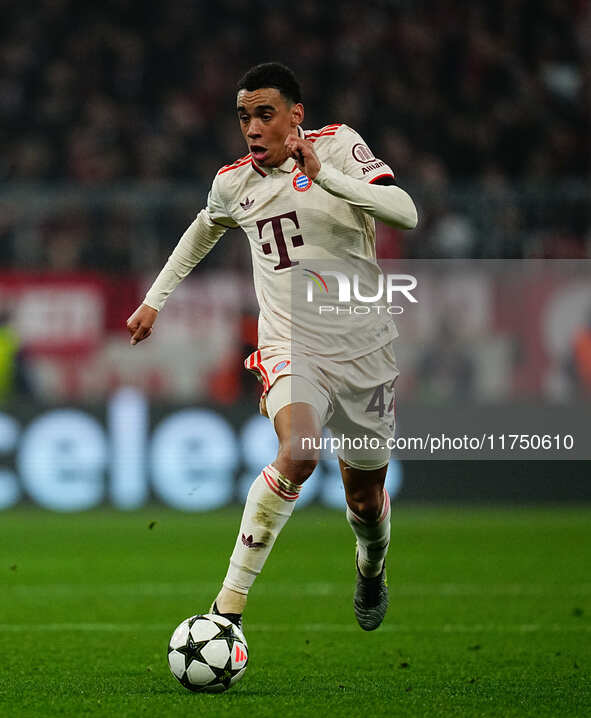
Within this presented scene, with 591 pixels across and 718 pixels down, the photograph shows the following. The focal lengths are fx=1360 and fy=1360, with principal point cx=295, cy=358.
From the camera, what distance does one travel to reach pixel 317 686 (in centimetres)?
514

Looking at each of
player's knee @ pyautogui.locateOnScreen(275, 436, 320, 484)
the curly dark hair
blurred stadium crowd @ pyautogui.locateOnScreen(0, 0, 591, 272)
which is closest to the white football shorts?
player's knee @ pyautogui.locateOnScreen(275, 436, 320, 484)

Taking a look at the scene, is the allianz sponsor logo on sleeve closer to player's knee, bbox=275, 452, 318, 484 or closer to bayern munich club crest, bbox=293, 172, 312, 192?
bayern munich club crest, bbox=293, 172, 312, 192

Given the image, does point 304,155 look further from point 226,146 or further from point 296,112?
point 226,146

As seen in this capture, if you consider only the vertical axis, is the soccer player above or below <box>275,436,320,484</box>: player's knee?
above

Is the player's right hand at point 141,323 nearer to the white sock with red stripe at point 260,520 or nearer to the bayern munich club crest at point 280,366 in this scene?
the bayern munich club crest at point 280,366

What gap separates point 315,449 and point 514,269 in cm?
805

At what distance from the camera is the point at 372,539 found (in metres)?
6.15

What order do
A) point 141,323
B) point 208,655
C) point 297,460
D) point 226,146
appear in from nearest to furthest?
point 208,655, point 297,460, point 141,323, point 226,146

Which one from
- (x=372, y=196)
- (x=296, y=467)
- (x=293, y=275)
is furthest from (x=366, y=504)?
(x=372, y=196)

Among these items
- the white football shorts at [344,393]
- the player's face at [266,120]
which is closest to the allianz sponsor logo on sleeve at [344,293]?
the white football shorts at [344,393]

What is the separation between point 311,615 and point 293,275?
2.45m

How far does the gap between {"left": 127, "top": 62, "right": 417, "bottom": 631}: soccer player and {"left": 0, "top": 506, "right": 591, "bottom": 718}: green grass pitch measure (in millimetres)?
596

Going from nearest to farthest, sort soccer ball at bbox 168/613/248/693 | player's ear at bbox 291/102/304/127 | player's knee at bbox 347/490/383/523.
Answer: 1. soccer ball at bbox 168/613/248/693
2. player's ear at bbox 291/102/304/127
3. player's knee at bbox 347/490/383/523

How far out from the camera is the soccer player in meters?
5.11
